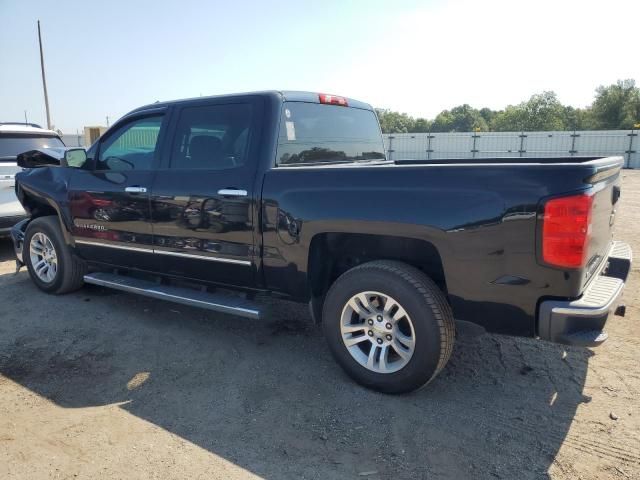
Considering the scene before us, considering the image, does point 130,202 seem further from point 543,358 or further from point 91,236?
point 543,358

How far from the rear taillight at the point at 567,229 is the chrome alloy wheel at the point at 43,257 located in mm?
4828

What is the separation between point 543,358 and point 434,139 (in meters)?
25.8

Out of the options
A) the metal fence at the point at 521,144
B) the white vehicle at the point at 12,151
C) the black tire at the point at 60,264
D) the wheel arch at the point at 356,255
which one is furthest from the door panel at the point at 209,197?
the metal fence at the point at 521,144

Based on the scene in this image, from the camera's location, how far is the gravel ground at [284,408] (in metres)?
2.63

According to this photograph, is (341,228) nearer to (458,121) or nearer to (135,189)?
(135,189)

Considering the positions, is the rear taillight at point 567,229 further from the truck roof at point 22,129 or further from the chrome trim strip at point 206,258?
the truck roof at point 22,129

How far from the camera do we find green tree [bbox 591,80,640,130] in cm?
4816

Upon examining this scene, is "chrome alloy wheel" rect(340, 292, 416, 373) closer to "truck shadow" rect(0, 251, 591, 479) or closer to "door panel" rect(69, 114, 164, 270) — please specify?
"truck shadow" rect(0, 251, 591, 479)

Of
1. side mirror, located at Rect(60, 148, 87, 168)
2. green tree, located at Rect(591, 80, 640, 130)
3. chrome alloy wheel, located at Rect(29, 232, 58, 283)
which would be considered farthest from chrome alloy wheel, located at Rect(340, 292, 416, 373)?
green tree, located at Rect(591, 80, 640, 130)

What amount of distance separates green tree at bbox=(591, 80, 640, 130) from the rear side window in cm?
5359

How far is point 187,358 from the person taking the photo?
154 inches

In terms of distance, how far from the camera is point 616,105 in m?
50.4

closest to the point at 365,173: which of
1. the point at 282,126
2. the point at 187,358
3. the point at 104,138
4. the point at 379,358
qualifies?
the point at 282,126

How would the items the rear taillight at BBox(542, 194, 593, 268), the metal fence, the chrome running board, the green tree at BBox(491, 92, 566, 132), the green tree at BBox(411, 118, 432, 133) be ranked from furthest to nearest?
the green tree at BBox(411, 118, 432, 133), the green tree at BBox(491, 92, 566, 132), the metal fence, the chrome running board, the rear taillight at BBox(542, 194, 593, 268)
